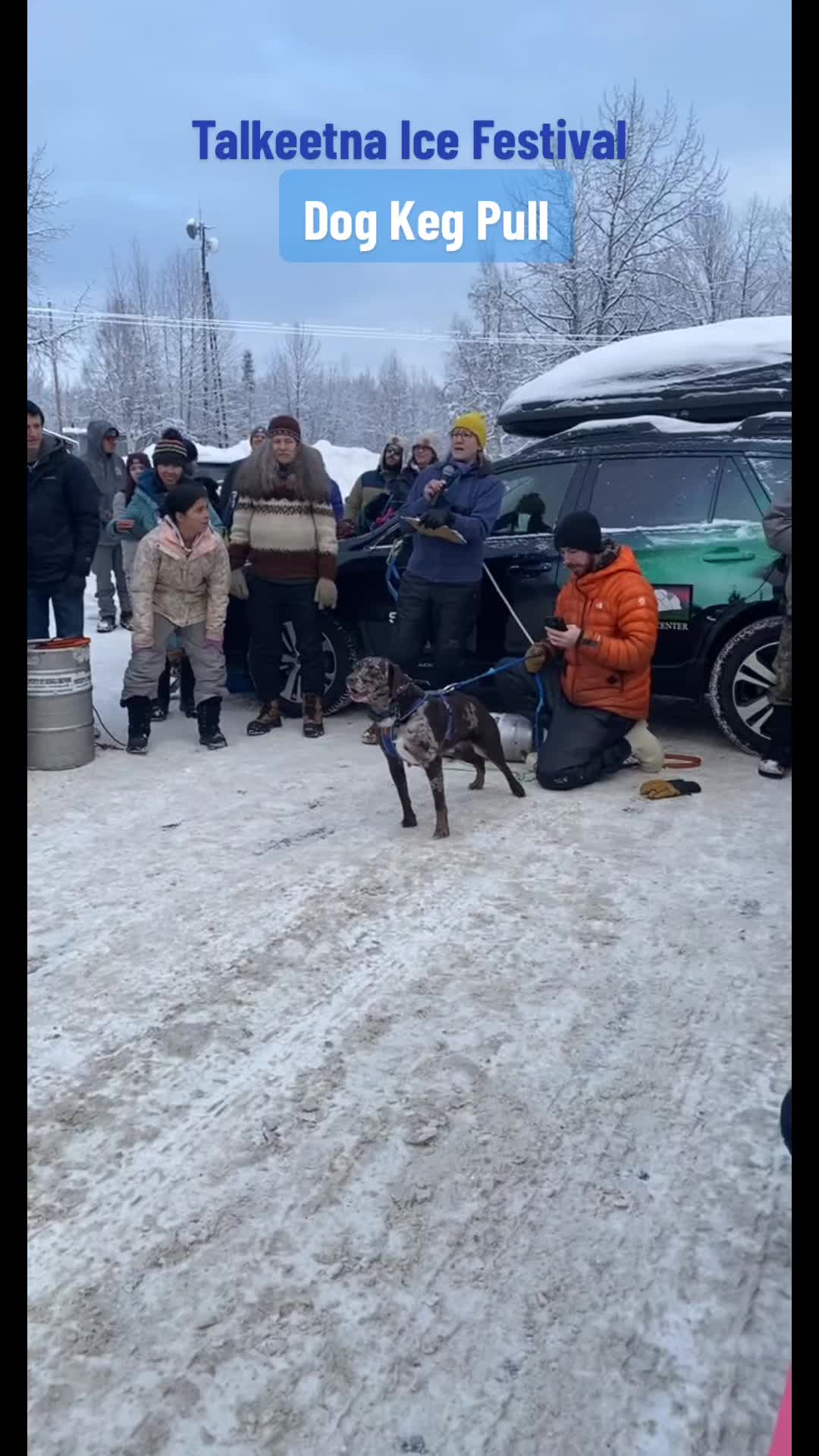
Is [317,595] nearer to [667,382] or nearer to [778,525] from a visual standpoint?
[778,525]

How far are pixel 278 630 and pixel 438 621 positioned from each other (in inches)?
46.0

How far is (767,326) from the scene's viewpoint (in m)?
7.63

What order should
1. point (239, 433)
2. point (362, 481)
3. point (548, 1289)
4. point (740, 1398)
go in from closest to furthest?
point (740, 1398) < point (548, 1289) < point (362, 481) < point (239, 433)

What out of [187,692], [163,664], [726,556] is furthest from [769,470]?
[187,692]

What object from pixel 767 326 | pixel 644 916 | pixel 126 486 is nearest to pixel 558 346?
pixel 126 486

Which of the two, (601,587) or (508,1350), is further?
(601,587)

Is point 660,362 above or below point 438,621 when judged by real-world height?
above

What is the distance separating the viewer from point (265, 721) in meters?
6.92

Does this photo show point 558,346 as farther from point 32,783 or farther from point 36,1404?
point 36,1404

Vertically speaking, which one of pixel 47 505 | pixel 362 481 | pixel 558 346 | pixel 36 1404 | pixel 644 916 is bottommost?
pixel 36 1404

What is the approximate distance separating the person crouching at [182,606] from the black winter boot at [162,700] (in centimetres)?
77

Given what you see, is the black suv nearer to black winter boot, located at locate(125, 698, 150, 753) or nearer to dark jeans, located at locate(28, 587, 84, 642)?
black winter boot, located at locate(125, 698, 150, 753)

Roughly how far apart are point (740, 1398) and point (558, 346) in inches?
1106
